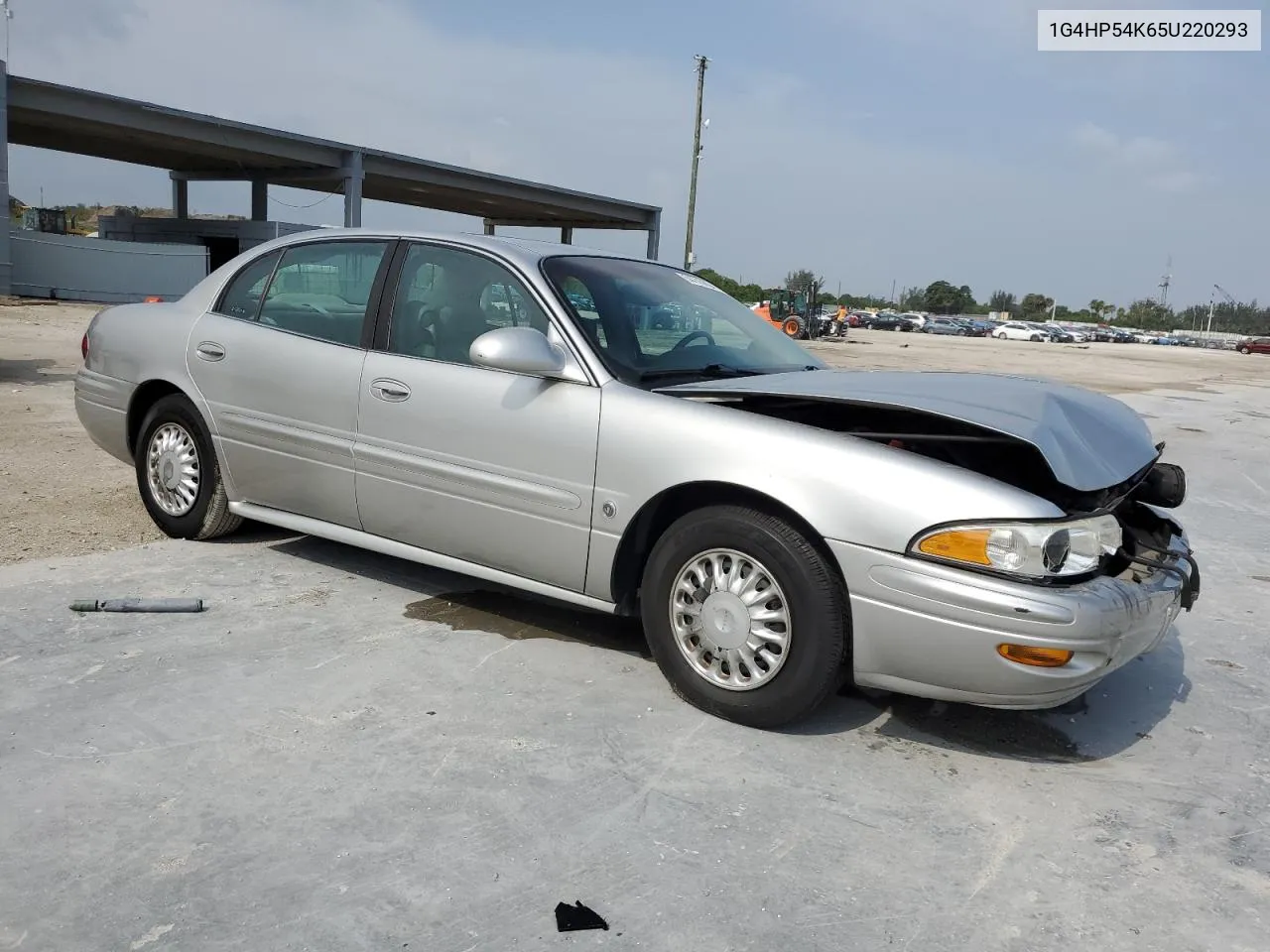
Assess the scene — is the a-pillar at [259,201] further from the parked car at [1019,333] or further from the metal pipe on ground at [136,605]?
the parked car at [1019,333]

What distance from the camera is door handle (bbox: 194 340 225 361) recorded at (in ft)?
15.8

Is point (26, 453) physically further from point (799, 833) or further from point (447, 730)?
point (799, 833)

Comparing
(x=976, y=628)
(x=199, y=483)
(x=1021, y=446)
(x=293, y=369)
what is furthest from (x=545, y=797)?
(x=199, y=483)

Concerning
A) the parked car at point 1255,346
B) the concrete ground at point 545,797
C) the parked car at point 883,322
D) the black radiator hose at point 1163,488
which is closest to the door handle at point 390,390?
the concrete ground at point 545,797

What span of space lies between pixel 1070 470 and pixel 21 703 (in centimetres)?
330

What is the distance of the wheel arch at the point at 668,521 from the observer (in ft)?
10.8

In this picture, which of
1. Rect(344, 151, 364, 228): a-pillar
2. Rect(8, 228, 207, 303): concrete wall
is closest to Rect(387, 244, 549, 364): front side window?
Rect(8, 228, 207, 303): concrete wall

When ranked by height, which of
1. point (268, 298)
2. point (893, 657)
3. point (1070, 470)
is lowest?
point (893, 657)

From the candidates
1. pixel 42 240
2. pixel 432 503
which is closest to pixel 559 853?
pixel 432 503

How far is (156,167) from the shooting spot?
41281 millimetres

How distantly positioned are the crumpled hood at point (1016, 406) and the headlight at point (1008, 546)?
0.19 meters

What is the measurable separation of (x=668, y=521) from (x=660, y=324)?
37.6 inches

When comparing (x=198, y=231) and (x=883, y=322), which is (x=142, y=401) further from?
(x=883, y=322)

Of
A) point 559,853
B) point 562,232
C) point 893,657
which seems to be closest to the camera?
point 559,853
